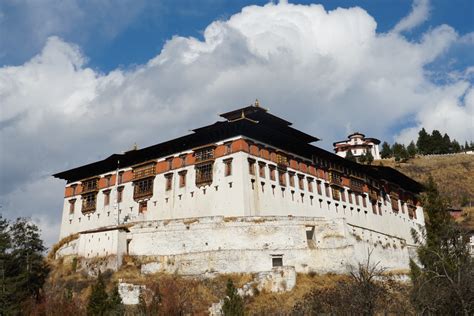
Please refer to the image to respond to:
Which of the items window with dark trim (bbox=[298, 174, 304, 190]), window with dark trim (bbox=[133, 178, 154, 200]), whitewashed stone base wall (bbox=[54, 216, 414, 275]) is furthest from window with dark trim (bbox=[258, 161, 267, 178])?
window with dark trim (bbox=[133, 178, 154, 200])

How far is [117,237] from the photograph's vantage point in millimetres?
53062

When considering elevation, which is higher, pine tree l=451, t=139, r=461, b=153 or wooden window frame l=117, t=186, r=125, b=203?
pine tree l=451, t=139, r=461, b=153

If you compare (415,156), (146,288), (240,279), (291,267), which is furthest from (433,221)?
(415,156)

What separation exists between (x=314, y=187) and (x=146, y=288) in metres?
25.2

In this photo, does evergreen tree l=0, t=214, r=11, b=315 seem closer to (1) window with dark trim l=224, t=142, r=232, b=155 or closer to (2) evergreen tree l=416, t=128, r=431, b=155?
(1) window with dark trim l=224, t=142, r=232, b=155

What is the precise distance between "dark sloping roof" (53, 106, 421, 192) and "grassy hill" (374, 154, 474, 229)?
43.4 metres

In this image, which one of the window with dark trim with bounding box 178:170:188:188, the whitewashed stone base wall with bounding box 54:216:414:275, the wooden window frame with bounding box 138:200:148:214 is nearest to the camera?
the whitewashed stone base wall with bounding box 54:216:414:275

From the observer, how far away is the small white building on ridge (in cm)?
13400

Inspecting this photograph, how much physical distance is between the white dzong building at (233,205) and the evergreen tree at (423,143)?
67.9 m

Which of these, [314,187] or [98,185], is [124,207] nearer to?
[98,185]

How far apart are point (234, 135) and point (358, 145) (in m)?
83.5

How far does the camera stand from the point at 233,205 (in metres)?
54.0

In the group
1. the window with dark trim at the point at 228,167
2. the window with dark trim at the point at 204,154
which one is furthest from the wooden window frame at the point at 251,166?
the window with dark trim at the point at 204,154

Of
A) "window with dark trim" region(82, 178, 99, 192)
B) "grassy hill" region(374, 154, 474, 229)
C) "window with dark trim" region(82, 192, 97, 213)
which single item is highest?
"grassy hill" region(374, 154, 474, 229)
